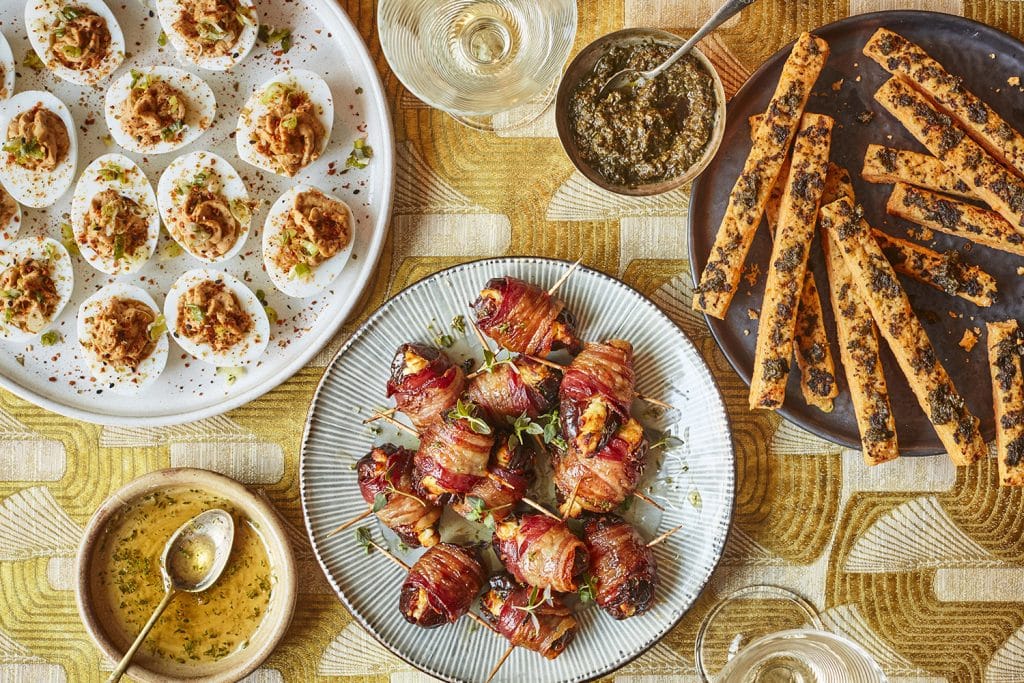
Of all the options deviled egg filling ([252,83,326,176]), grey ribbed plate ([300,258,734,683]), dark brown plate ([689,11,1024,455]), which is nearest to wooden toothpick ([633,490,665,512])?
grey ribbed plate ([300,258,734,683])

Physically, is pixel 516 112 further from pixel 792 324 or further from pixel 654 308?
pixel 792 324

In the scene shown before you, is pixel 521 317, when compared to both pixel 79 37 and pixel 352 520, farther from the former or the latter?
pixel 79 37

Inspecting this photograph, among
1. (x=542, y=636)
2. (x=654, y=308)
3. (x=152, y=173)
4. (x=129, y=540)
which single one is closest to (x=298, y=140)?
(x=152, y=173)

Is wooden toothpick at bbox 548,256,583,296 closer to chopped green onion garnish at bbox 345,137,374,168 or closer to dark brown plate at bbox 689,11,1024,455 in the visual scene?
dark brown plate at bbox 689,11,1024,455

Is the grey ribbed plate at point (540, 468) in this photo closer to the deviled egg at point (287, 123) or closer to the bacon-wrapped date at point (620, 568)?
the bacon-wrapped date at point (620, 568)

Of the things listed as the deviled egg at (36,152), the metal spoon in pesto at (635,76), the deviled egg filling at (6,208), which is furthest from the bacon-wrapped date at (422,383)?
the deviled egg filling at (6,208)

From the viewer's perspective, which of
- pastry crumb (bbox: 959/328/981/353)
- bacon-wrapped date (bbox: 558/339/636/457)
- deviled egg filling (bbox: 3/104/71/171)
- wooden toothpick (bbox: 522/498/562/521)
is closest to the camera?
bacon-wrapped date (bbox: 558/339/636/457)
